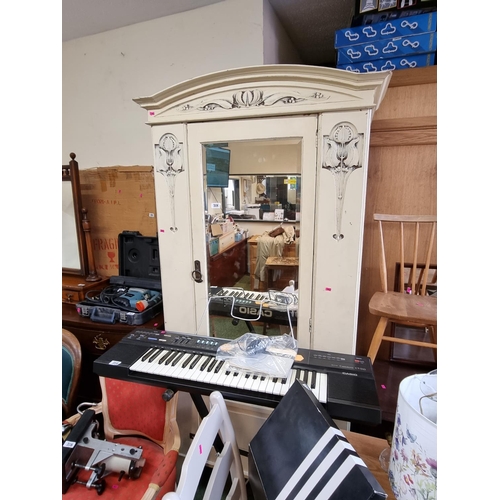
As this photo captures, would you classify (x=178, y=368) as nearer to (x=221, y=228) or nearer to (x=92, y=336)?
(x=221, y=228)

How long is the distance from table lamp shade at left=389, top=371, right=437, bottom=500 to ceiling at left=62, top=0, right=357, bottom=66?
1817 mm

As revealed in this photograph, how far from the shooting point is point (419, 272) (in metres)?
1.58

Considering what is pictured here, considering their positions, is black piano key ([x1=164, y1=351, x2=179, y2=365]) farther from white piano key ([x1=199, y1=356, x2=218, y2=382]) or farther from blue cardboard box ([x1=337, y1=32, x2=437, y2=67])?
blue cardboard box ([x1=337, y1=32, x2=437, y2=67])

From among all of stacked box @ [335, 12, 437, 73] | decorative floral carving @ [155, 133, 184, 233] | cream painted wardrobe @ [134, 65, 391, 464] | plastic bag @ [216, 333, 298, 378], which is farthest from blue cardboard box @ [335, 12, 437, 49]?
plastic bag @ [216, 333, 298, 378]

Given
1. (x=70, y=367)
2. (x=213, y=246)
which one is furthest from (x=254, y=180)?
(x=70, y=367)

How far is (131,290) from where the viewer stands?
5.75ft

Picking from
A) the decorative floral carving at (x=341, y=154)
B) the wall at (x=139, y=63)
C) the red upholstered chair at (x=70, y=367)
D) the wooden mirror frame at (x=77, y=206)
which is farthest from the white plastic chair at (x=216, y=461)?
the wall at (x=139, y=63)
